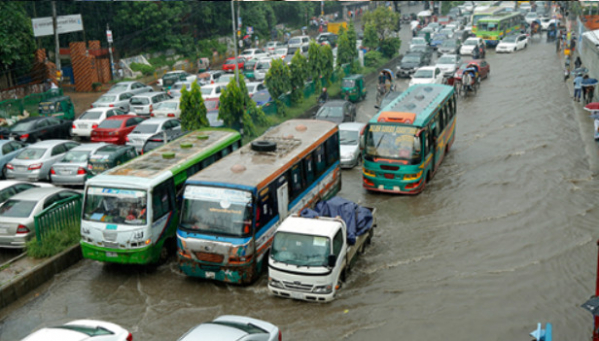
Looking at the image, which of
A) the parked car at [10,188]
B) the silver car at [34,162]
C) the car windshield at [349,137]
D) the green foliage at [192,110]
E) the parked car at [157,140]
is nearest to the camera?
the parked car at [10,188]

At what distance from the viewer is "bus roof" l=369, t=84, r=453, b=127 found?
64.2 ft

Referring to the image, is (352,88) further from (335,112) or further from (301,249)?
(301,249)

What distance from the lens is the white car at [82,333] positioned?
29.0ft

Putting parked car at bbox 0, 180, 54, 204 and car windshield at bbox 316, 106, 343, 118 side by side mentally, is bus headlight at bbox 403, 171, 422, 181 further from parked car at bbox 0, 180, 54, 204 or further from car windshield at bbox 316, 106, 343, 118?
parked car at bbox 0, 180, 54, 204

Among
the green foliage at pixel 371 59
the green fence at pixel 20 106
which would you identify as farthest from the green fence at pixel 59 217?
the green foliage at pixel 371 59

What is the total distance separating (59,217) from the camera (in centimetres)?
1582

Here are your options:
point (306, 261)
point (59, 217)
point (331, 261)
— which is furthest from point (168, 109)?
point (331, 261)

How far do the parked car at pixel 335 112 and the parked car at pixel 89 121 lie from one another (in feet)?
30.2

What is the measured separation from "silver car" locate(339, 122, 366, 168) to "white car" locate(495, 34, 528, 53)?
103 ft

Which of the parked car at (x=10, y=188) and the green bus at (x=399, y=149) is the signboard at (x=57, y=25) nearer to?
the parked car at (x=10, y=188)

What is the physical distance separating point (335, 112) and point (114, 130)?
9.41 metres

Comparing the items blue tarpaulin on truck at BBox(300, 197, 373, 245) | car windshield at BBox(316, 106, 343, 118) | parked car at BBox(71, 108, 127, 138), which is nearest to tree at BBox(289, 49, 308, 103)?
car windshield at BBox(316, 106, 343, 118)

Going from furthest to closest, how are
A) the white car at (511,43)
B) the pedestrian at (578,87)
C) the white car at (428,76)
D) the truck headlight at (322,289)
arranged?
the white car at (511,43), the white car at (428,76), the pedestrian at (578,87), the truck headlight at (322,289)

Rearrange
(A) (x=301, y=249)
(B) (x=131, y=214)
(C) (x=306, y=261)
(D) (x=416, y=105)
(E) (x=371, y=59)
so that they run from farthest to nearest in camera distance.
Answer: (E) (x=371, y=59), (D) (x=416, y=105), (B) (x=131, y=214), (A) (x=301, y=249), (C) (x=306, y=261)
